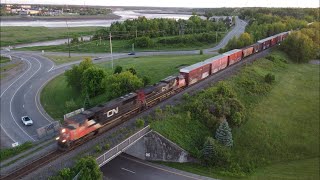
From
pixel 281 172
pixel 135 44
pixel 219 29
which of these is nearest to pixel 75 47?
pixel 135 44

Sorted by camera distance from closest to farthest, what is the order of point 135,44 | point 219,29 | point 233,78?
point 233,78 → point 135,44 → point 219,29

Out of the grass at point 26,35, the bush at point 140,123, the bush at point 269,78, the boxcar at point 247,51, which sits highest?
the grass at point 26,35

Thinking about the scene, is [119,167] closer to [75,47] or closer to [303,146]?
[303,146]

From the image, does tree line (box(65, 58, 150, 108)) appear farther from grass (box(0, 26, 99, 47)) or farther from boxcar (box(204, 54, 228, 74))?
grass (box(0, 26, 99, 47))

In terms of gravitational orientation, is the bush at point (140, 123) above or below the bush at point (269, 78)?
below

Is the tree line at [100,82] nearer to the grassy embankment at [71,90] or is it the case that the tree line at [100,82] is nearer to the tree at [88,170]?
the grassy embankment at [71,90]

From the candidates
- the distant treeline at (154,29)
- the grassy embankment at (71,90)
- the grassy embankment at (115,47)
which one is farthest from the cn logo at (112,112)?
the distant treeline at (154,29)

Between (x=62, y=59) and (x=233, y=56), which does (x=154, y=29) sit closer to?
(x=62, y=59)

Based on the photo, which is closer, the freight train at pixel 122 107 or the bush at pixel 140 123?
the freight train at pixel 122 107
